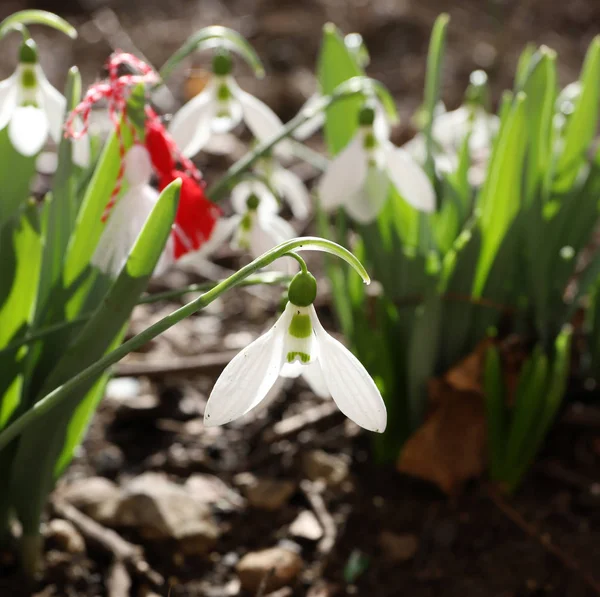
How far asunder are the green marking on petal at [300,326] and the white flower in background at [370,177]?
534mm

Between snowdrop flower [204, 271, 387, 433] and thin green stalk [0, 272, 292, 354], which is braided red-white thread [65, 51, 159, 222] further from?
snowdrop flower [204, 271, 387, 433]

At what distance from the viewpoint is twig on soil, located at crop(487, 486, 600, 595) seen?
56.7 inches

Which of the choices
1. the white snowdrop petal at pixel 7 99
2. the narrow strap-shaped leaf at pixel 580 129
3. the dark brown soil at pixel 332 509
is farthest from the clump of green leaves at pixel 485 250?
the white snowdrop petal at pixel 7 99

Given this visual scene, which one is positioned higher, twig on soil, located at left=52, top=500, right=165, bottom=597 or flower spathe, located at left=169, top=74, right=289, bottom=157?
flower spathe, located at left=169, top=74, right=289, bottom=157

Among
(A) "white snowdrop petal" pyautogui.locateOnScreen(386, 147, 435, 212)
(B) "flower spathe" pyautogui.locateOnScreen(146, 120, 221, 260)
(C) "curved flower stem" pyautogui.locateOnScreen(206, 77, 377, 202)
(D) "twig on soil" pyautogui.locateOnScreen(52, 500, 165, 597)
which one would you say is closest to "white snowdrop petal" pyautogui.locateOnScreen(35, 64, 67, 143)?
(B) "flower spathe" pyautogui.locateOnScreen(146, 120, 221, 260)

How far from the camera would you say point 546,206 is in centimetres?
160

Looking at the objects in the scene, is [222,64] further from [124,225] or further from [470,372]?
[470,372]

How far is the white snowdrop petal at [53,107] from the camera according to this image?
3.89 ft

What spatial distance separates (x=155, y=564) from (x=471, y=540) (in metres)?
0.58

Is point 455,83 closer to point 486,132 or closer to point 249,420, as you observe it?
point 486,132

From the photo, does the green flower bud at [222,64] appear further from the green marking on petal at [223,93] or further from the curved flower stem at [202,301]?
the curved flower stem at [202,301]

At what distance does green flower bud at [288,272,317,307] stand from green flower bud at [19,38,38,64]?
1.87 ft

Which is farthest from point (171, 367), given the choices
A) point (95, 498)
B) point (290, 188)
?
point (290, 188)

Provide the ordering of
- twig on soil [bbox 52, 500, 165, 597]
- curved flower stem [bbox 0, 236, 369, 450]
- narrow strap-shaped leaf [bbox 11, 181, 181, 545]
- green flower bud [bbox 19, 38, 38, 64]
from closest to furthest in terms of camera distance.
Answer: curved flower stem [bbox 0, 236, 369, 450]
narrow strap-shaped leaf [bbox 11, 181, 181, 545]
green flower bud [bbox 19, 38, 38, 64]
twig on soil [bbox 52, 500, 165, 597]
